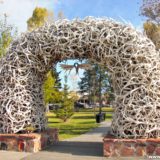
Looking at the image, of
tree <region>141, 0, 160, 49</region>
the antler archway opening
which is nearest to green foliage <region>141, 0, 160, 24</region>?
tree <region>141, 0, 160, 49</region>

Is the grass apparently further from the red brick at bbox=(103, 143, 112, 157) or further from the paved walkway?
the red brick at bbox=(103, 143, 112, 157)

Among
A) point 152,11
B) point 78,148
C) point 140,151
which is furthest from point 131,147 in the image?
point 152,11

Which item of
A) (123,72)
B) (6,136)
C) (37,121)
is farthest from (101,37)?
(6,136)

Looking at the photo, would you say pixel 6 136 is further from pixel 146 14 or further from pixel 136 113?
pixel 146 14

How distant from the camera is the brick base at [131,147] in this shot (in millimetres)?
10023

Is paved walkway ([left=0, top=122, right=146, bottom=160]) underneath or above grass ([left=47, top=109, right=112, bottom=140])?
underneath

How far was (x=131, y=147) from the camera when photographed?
33.2ft

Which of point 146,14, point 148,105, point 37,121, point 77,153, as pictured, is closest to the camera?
point 148,105

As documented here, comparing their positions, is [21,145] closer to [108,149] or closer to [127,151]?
[108,149]

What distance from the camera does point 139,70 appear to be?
10.5 meters

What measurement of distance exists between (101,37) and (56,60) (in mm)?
1964

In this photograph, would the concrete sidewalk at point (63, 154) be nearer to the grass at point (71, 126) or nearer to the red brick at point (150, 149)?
the red brick at point (150, 149)

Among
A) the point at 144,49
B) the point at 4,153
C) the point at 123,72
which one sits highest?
the point at 144,49

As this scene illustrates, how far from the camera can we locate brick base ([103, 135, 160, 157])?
1002 cm
